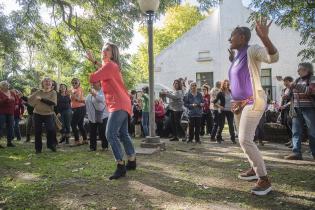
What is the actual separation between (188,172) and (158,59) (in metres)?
23.3

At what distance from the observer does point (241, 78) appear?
4.76 metres

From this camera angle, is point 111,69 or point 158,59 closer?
point 111,69

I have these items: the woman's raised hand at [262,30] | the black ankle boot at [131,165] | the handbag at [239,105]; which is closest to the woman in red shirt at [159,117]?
the black ankle boot at [131,165]

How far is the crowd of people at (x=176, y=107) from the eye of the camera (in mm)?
4660

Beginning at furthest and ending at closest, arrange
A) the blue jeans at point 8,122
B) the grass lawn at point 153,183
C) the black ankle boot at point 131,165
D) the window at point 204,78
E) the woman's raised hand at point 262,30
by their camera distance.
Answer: the window at point 204,78 < the blue jeans at point 8,122 < the black ankle boot at point 131,165 < the grass lawn at point 153,183 < the woman's raised hand at point 262,30

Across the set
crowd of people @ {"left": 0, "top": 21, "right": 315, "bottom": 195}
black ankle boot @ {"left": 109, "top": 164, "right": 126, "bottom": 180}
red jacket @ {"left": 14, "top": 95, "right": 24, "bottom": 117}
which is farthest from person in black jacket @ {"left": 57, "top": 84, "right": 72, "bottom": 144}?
black ankle boot @ {"left": 109, "top": 164, "right": 126, "bottom": 180}

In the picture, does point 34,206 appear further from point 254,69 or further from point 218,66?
point 218,66

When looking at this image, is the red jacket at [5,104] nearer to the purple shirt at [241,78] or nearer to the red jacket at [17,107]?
the red jacket at [17,107]

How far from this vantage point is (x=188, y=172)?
6129mm

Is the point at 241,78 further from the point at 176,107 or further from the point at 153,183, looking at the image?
the point at 176,107

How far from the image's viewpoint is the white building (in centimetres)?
2605

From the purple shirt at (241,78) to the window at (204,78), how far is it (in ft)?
75.3

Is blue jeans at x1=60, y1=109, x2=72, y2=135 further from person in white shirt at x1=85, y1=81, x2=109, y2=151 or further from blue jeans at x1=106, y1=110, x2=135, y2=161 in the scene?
blue jeans at x1=106, y1=110, x2=135, y2=161

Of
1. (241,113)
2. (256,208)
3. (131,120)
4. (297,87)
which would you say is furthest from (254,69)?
(131,120)
